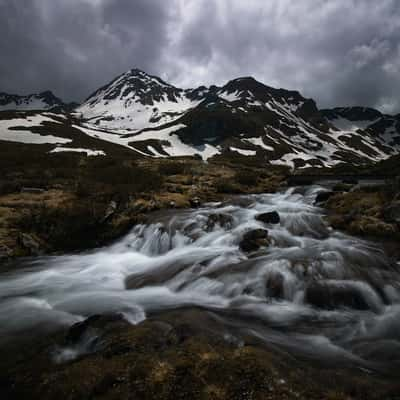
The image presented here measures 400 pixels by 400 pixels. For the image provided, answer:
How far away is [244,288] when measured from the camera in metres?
9.77

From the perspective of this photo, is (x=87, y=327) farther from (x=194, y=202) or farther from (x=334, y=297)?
(x=194, y=202)

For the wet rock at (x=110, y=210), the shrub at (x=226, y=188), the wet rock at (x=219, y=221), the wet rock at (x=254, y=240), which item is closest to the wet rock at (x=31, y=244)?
the wet rock at (x=110, y=210)

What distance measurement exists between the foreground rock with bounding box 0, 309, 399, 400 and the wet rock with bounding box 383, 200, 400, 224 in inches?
464

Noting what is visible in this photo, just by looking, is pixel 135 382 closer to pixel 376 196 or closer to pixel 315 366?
pixel 315 366

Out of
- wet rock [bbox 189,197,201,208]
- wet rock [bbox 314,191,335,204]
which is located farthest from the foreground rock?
wet rock [bbox 314,191,335,204]

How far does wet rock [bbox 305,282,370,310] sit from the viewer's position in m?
8.68

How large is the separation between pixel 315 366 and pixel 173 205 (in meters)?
16.7

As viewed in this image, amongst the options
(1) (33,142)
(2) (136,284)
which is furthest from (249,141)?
(2) (136,284)

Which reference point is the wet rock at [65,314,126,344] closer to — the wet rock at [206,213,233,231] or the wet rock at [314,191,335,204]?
the wet rock at [206,213,233,231]

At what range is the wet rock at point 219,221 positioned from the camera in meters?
16.6

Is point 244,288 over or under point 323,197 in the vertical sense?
Answer: under

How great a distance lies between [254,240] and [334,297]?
16.2 ft

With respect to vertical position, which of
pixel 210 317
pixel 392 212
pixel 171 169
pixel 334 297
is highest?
pixel 171 169

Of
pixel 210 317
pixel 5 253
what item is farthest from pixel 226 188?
pixel 210 317
